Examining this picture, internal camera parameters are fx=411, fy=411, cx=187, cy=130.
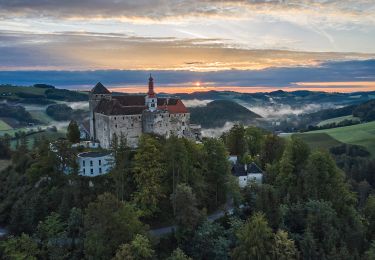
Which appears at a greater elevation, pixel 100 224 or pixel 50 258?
pixel 100 224

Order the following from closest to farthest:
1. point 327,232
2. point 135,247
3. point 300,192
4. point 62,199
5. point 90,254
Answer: point 135,247 → point 90,254 → point 327,232 → point 62,199 → point 300,192

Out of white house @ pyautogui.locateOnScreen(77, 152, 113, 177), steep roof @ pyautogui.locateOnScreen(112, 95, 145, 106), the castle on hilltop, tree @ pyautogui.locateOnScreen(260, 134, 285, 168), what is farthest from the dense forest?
steep roof @ pyautogui.locateOnScreen(112, 95, 145, 106)

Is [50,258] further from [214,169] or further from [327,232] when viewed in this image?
[327,232]

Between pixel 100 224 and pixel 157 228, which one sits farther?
pixel 157 228

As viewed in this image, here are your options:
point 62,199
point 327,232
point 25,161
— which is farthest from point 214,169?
point 25,161

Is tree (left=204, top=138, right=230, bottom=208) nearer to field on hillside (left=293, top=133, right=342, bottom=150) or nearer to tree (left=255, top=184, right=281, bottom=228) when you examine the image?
tree (left=255, top=184, right=281, bottom=228)

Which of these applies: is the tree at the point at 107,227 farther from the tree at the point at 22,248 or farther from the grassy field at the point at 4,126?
the grassy field at the point at 4,126

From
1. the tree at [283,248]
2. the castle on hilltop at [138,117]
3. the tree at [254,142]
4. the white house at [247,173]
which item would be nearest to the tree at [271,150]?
the tree at [254,142]
